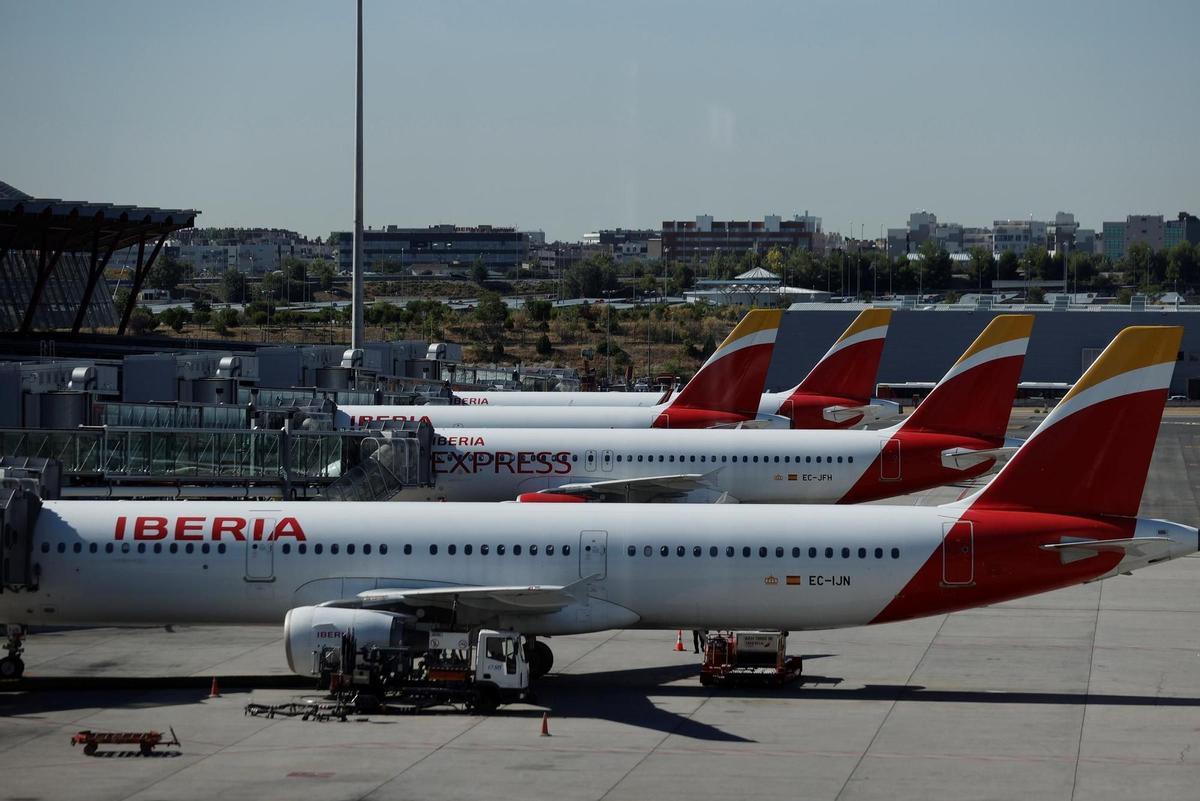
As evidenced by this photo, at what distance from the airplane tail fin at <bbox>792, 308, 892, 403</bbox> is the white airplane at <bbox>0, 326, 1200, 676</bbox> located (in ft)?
99.6

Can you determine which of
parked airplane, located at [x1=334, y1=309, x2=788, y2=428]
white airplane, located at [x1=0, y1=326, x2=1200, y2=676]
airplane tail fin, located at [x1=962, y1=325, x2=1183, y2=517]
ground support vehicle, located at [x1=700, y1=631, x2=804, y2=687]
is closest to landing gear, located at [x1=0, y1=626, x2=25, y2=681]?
white airplane, located at [x1=0, y1=326, x2=1200, y2=676]

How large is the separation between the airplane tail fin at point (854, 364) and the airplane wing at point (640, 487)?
48.5 ft

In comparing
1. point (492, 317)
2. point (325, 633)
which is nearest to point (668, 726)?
point (325, 633)

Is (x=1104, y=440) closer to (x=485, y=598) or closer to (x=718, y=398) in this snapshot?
(x=485, y=598)

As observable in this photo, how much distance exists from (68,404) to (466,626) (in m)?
23.6

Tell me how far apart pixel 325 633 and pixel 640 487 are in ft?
70.0

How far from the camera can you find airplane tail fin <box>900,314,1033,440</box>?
44625mm

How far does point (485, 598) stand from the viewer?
28531 mm

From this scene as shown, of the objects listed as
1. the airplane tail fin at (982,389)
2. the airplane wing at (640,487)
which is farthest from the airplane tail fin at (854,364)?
the airplane wing at (640,487)

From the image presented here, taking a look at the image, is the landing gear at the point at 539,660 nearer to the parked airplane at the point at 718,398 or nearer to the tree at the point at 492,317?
the parked airplane at the point at 718,398

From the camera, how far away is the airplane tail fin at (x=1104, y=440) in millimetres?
29234

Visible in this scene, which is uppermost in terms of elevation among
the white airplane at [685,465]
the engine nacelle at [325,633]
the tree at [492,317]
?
the tree at [492,317]

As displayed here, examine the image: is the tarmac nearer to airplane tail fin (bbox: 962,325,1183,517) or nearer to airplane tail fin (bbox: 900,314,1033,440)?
airplane tail fin (bbox: 962,325,1183,517)

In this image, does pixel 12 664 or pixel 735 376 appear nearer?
pixel 12 664
